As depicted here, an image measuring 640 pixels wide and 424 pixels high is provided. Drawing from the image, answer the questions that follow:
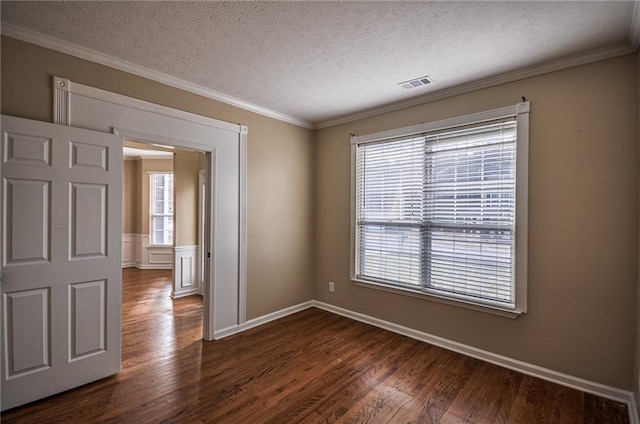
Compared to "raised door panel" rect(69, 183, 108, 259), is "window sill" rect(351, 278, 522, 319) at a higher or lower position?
lower

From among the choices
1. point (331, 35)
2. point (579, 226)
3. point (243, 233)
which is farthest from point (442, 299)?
point (331, 35)

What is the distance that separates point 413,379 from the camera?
2.53 meters

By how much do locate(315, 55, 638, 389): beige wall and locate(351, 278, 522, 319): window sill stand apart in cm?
6

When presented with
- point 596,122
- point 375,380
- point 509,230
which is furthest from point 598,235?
point 375,380

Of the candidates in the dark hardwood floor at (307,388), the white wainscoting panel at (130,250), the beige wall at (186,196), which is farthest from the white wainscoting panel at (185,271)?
the white wainscoting panel at (130,250)

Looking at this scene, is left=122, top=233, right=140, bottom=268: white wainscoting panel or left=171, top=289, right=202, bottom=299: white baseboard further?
left=122, top=233, right=140, bottom=268: white wainscoting panel

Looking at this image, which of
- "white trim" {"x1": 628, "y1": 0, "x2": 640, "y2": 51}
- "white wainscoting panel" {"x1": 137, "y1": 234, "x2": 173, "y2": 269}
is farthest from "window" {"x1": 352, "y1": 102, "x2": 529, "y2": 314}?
"white wainscoting panel" {"x1": 137, "y1": 234, "x2": 173, "y2": 269}

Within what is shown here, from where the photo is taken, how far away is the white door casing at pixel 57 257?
2049 millimetres

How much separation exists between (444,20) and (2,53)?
117 inches

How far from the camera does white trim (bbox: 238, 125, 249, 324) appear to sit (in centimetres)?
350

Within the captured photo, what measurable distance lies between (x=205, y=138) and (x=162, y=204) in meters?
5.08

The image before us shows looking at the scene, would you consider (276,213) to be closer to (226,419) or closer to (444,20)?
(226,419)

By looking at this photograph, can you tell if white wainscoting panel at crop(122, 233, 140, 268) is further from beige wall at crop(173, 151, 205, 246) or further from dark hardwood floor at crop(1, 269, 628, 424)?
dark hardwood floor at crop(1, 269, 628, 424)

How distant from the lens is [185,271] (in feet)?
16.4
